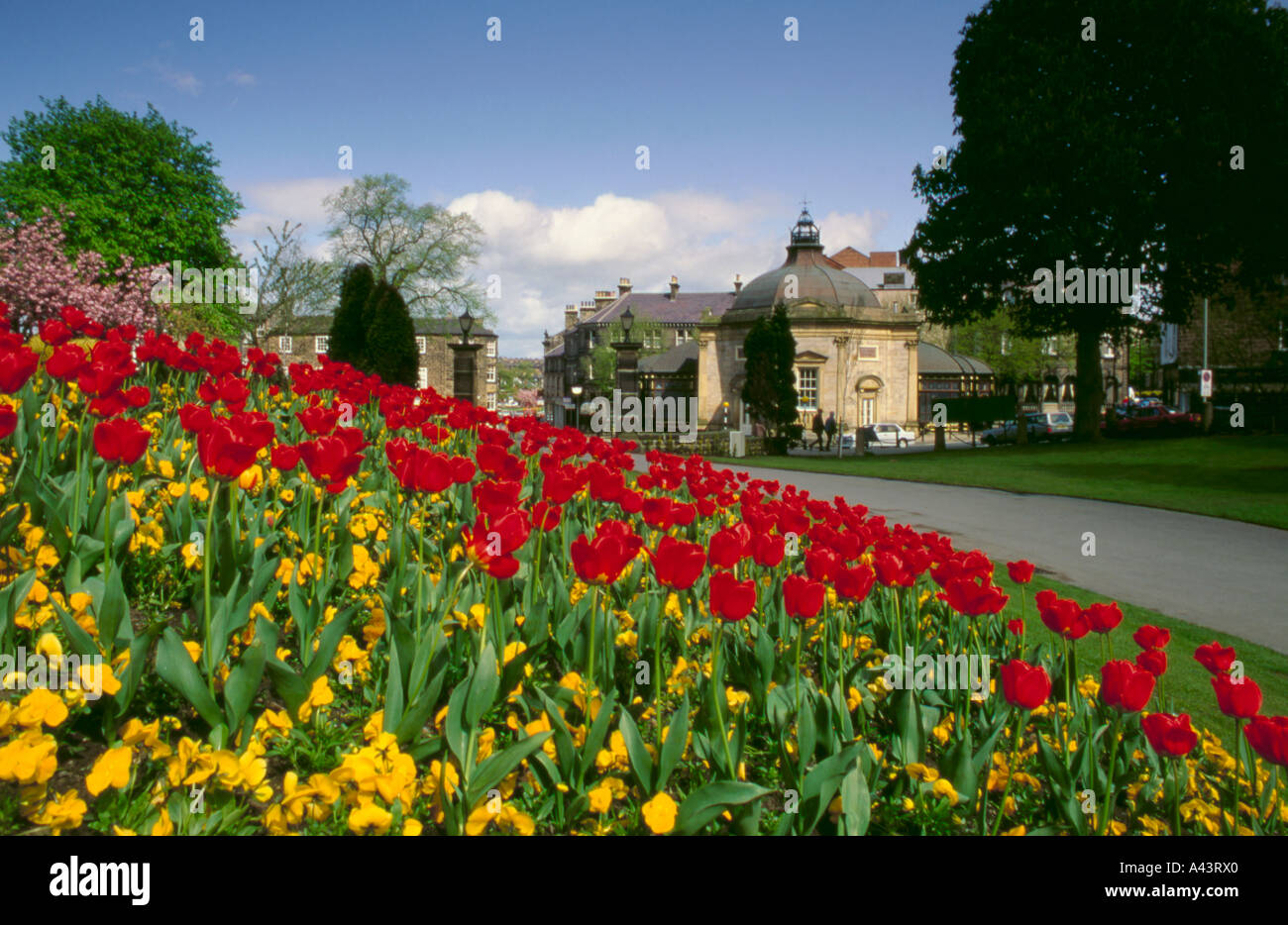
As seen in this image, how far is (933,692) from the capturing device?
3268mm

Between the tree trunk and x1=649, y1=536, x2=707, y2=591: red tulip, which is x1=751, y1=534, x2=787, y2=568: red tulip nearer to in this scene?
x1=649, y1=536, x2=707, y2=591: red tulip

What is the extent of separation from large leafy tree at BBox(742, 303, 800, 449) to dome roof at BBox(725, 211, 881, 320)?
1803 centimetres

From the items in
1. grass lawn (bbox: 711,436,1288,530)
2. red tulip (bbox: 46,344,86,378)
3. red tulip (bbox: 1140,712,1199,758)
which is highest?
red tulip (bbox: 46,344,86,378)

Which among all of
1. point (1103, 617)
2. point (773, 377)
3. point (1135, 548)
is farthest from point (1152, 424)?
point (1103, 617)

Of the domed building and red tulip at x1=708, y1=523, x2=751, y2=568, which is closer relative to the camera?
red tulip at x1=708, y1=523, x2=751, y2=568

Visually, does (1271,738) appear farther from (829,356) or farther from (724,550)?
(829,356)

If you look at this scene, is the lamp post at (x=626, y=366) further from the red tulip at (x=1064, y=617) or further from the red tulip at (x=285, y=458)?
the red tulip at (x=1064, y=617)

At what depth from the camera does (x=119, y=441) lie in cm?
275

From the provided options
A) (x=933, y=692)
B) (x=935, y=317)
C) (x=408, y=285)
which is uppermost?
(x=408, y=285)

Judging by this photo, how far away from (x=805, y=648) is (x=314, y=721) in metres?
2.06

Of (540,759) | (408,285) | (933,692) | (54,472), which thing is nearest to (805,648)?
(933,692)

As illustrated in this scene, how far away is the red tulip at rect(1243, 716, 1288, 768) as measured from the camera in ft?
6.78

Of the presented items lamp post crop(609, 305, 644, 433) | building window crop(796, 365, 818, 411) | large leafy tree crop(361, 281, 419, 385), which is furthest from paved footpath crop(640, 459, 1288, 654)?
building window crop(796, 365, 818, 411)
